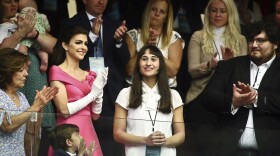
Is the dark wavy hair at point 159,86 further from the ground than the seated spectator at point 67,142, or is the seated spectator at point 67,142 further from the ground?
the dark wavy hair at point 159,86

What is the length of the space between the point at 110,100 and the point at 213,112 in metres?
0.98

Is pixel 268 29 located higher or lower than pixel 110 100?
higher

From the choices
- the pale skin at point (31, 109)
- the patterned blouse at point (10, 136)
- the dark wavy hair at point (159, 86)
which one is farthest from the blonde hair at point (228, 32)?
the patterned blouse at point (10, 136)

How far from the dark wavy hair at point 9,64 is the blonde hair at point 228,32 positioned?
2.39 meters

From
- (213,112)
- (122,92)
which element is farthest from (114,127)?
(213,112)

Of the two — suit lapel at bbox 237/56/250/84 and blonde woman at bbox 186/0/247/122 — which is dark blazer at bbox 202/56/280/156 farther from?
blonde woman at bbox 186/0/247/122

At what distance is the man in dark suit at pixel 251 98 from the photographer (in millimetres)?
9055

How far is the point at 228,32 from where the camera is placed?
35.2 feet

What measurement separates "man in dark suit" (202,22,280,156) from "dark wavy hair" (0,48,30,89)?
177 centimetres

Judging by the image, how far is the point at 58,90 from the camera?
9250mm

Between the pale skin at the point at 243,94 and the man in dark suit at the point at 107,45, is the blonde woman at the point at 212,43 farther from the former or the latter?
the pale skin at the point at 243,94

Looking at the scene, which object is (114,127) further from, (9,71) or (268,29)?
(268,29)

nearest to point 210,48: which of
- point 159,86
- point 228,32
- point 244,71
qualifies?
point 228,32

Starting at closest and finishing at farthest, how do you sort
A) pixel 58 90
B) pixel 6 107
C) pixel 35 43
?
pixel 6 107
pixel 58 90
pixel 35 43
